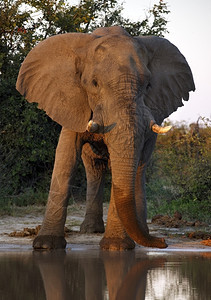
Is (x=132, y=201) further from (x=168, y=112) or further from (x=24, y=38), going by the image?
(x=24, y=38)

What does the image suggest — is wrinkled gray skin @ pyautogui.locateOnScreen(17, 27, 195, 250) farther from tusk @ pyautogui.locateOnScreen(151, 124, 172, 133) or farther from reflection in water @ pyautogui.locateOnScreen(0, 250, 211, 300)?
reflection in water @ pyautogui.locateOnScreen(0, 250, 211, 300)

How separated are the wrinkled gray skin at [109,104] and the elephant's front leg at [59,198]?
0.04ft

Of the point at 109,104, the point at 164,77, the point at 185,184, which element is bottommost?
the point at 185,184

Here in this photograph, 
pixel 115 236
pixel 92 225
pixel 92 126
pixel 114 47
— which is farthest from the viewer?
pixel 92 225

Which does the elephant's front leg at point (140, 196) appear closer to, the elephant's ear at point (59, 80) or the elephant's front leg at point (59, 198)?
the elephant's front leg at point (59, 198)

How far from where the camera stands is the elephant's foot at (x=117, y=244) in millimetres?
7562

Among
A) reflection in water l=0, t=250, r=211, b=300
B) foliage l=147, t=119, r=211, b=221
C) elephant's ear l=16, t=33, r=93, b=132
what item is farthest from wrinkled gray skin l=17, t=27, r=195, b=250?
foliage l=147, t=119, r=211, b=221

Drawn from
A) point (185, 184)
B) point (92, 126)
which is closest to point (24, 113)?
point (185, 184)

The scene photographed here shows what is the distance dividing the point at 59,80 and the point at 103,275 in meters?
3.13

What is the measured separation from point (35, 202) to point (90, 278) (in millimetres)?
8079

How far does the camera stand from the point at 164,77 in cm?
869

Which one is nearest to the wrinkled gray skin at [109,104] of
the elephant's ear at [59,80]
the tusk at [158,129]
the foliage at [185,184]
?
the elephant's ear at [59,80]

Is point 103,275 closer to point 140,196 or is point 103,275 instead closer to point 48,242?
point 48,242

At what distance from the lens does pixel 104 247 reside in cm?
762
